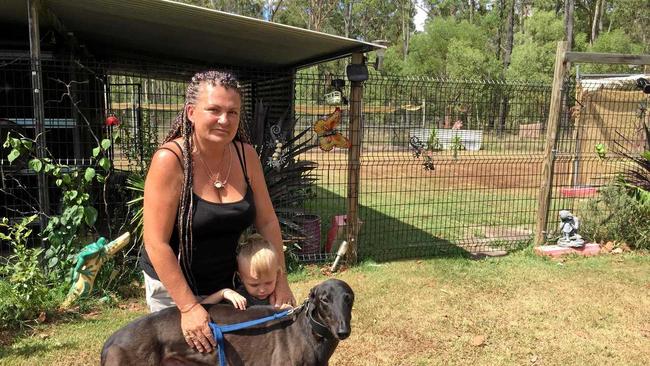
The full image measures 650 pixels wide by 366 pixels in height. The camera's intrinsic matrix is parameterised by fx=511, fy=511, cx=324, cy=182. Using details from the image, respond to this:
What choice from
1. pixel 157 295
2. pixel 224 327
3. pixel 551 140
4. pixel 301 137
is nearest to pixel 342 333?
pixel 224 327

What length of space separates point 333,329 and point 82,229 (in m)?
3.95

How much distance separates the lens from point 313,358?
80.8 inches

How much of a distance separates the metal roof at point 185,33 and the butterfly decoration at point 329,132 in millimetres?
817

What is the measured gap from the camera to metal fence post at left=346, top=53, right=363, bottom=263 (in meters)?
5.90

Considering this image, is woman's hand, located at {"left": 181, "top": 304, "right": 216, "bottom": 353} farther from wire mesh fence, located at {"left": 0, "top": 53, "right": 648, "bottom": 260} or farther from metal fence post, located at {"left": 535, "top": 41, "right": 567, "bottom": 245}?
metal fence post, located at {"left": 535, "top": 41, "right": 567, "bottom": 245}

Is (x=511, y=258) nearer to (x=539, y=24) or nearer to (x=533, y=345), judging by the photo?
(x=533, y=345)

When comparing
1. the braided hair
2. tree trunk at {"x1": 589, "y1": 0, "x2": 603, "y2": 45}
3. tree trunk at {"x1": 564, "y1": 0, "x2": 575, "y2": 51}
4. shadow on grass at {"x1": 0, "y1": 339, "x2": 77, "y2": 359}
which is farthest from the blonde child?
tree trunk at {"x1": 589, "y1": 0, "x2": 603, "y2": 45}

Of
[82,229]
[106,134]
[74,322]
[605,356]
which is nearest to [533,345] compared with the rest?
[605,356]

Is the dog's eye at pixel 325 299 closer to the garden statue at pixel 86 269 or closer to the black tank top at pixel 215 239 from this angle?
the black tank top at pixel 215 239

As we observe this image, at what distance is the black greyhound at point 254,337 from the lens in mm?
1936

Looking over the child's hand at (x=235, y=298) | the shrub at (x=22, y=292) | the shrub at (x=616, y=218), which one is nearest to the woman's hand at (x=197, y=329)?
the child's hand at (x=235, y=298)

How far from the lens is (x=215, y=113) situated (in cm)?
203

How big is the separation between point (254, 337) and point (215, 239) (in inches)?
17.4

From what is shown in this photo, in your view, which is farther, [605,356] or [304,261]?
[304,261]
